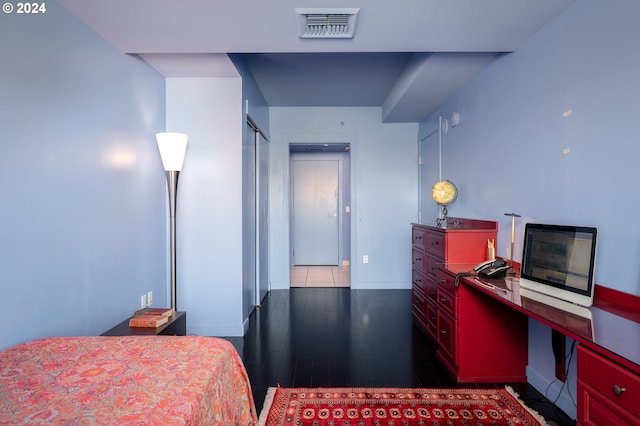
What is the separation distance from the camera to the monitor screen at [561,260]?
58.3 inches

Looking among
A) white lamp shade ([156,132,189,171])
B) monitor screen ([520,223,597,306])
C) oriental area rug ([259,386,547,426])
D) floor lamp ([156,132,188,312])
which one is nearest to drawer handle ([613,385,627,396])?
monitor screen ([520,223,597,306])

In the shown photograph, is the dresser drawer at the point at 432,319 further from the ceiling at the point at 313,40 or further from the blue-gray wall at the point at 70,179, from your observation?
the blue-gray wall at the point at 70,179

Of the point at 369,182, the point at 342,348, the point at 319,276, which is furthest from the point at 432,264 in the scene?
the point at 319,276

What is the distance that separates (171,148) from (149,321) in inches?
52.2

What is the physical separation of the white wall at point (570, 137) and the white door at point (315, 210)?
3825mm

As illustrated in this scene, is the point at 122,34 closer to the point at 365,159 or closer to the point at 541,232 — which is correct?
the point at 541,232

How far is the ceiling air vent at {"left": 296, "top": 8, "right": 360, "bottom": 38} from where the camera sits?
1799 millimetres

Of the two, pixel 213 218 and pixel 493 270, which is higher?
pixel 213 218

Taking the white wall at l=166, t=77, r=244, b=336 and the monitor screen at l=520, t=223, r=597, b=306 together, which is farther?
the white wall at l=166, t=77, r=244, b=336

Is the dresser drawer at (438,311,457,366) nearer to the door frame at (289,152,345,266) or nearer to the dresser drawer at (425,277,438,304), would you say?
the dresser drawer at (425,277,438,304)

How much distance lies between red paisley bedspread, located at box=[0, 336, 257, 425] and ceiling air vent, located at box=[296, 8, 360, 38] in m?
1.82

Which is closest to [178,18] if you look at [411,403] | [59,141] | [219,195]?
[59,141]

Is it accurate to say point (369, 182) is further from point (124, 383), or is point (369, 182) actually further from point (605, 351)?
point (124, 383)

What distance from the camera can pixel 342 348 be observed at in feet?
9.04
